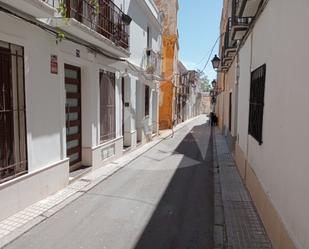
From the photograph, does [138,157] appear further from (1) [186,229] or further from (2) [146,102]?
(1) [186,229]

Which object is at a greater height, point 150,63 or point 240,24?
point 240,24

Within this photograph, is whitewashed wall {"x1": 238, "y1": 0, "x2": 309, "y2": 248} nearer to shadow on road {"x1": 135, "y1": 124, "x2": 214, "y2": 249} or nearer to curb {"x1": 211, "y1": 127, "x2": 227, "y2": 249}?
curb {"x1": 211, "y1": 127, "x2": 227, "y2": 249}

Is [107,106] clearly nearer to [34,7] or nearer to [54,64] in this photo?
[54,64]

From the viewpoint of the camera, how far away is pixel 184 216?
529cm

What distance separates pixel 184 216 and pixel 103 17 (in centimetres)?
585

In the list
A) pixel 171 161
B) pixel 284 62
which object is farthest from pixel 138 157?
pixel 284 62

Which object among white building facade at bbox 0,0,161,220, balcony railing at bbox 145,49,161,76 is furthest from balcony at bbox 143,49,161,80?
white building facade at bbox 0,0,161,220

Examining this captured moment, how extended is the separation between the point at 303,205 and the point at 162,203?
3.39 meters

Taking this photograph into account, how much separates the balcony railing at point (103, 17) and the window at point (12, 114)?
1588 millimetres

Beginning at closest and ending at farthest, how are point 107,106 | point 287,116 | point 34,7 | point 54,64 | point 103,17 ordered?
point 287,116 < point 34,7 < point 54,64 < point 103,17 < point 107,106

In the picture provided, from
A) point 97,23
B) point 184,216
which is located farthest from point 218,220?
point 97,23

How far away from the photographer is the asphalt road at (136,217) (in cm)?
423

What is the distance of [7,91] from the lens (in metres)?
4.99

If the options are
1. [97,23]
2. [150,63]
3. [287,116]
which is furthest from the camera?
[150,63]
